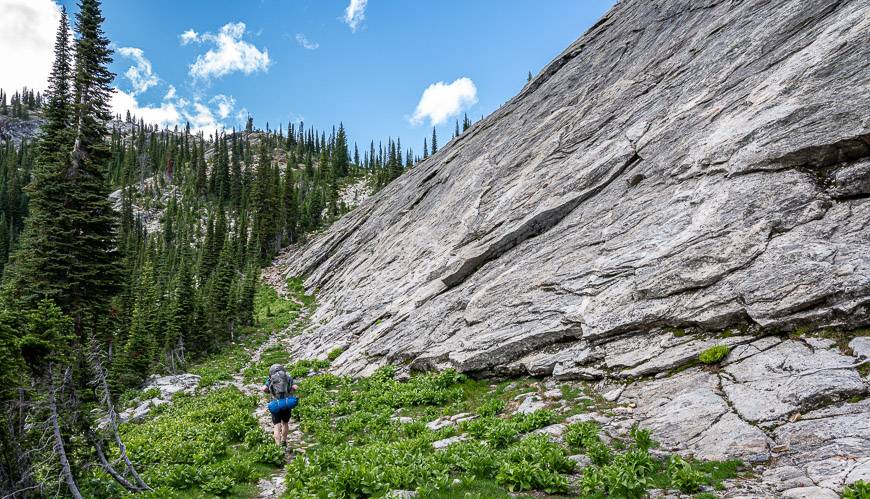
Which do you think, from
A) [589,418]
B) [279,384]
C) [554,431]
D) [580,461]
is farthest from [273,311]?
[580,461]

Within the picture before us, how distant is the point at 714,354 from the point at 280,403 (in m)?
13.9

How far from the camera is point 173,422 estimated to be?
712 inches

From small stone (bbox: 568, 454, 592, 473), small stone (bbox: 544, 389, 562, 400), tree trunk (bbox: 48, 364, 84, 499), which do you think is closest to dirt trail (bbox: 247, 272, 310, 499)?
tree trunk (bbox: 48, 364, 84, 499)

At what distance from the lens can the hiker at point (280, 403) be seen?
13.8 meters

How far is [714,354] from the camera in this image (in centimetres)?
1138

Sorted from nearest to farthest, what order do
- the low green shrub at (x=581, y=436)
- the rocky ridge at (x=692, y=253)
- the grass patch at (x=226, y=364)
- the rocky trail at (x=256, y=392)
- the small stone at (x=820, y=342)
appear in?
the rocky ridge at (x=692, y=253) < the low green shrub at (x=581, y=436) < the small stone at (x=820, y=342) < the rocky trail at (x=256, y=392) < the grass patch at (x=226, y=364)

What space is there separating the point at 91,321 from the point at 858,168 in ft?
113

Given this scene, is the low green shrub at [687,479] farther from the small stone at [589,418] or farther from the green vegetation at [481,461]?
the small stone at [589,418]

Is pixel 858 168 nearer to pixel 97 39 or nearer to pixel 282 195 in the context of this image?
pixel 97 39

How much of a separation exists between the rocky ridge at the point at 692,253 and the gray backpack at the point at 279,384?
7298 millimetres

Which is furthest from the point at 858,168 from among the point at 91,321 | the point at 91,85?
the point at 91,85

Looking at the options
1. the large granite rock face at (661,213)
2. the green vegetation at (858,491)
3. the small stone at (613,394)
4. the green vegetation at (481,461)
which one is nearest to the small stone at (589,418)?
the green vegetation at (481,461)

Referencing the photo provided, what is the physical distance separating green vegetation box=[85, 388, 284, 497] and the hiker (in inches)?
19.5

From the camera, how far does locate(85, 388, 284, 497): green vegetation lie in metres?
10.4
